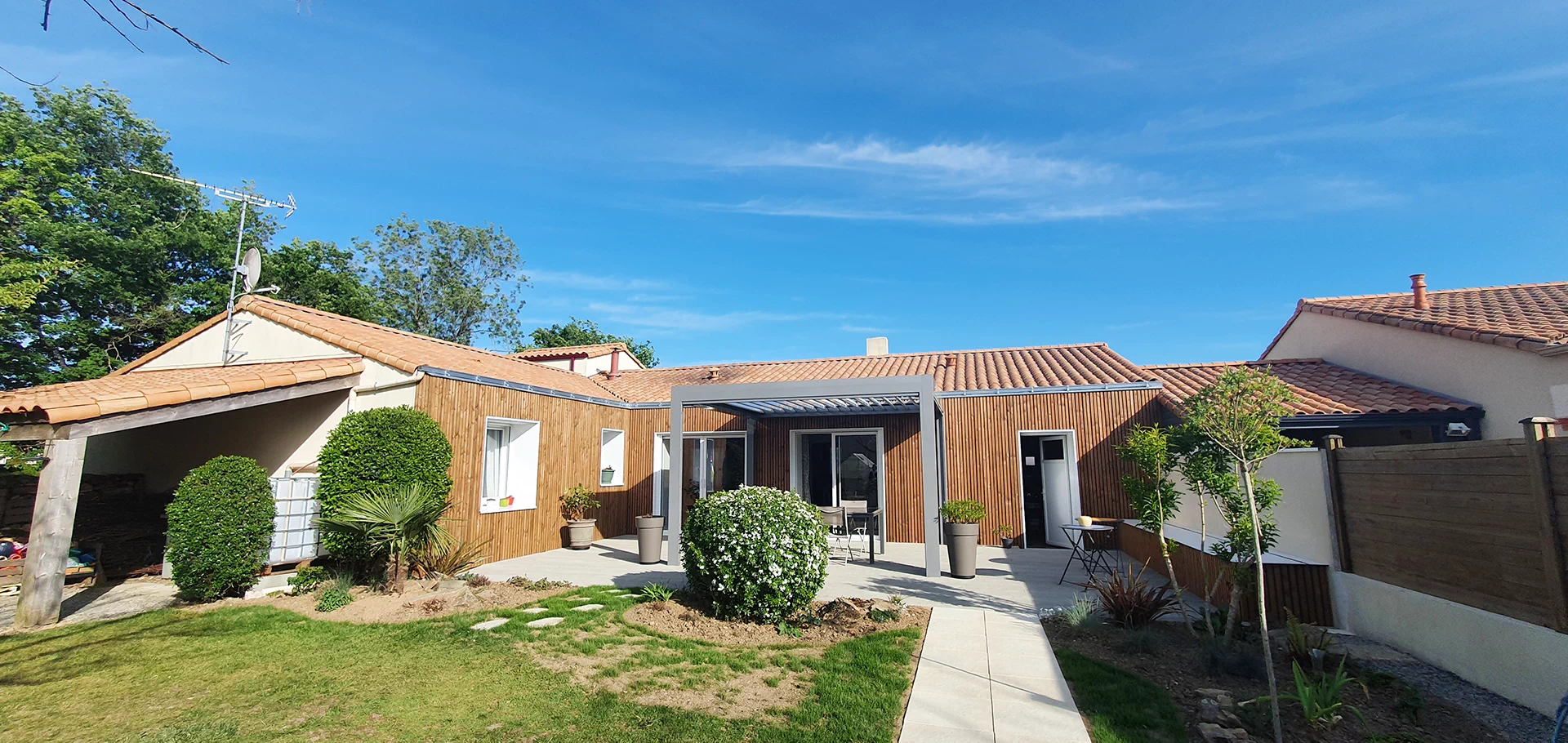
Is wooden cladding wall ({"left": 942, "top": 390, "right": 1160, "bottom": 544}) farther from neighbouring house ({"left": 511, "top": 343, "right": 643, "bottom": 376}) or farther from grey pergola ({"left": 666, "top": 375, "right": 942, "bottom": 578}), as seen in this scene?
neighbouring house ({"left": 511, "top": 343, "right": 643, "bottom": 376})

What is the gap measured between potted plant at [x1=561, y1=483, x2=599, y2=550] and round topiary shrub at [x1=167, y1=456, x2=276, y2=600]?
4730 mm

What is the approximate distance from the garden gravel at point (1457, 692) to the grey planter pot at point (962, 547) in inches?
156

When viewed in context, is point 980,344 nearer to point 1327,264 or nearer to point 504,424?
point 1327,264

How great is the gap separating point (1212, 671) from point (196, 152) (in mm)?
10846

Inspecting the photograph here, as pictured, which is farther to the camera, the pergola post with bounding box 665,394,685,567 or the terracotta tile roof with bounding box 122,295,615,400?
the pergola post with bounding box 665,394,685,567

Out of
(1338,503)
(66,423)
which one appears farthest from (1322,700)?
(66,423)

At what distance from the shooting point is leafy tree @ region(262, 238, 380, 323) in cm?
2111

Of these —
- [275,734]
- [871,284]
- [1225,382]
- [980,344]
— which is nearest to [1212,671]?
[1225,382]

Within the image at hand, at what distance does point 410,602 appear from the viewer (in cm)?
712

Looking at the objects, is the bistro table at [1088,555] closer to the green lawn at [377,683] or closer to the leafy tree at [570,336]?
the green lawn at [377,683]

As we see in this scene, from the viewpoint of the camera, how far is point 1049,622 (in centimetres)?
635

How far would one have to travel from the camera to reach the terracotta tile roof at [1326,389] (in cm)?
918

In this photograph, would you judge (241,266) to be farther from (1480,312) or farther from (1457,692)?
(1480,312)

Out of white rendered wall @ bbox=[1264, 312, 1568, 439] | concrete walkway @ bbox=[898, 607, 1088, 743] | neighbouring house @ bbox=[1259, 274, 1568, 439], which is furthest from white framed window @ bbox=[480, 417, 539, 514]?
neighbouring house @ bbox=[1259, 274, 1568, 439]
